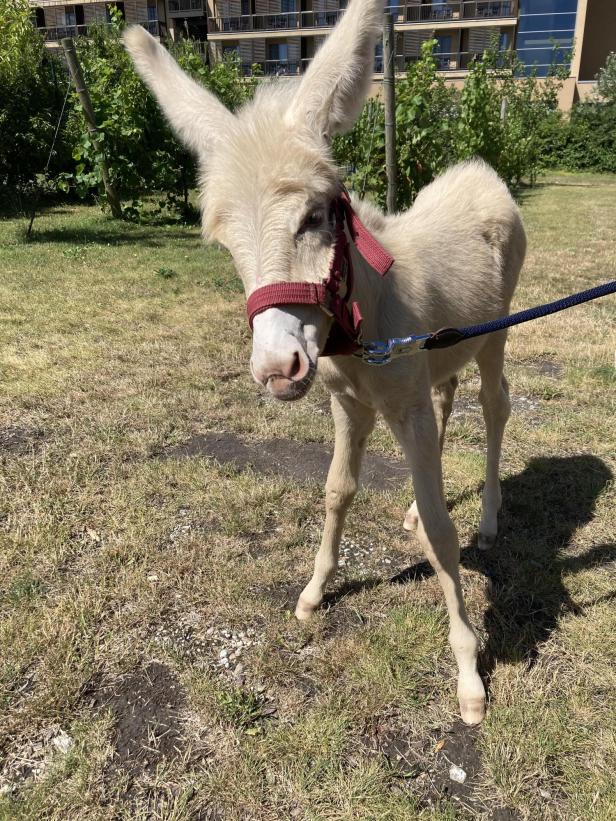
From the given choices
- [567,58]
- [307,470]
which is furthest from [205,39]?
[307,470]

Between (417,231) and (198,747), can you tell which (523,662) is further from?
(417,231)

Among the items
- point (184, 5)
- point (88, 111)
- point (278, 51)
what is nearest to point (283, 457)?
point (88, 111)

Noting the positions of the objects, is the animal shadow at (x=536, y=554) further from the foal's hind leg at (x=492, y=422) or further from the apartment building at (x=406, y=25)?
the apartment building at (x=406, y=25)

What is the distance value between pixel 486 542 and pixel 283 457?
158cm

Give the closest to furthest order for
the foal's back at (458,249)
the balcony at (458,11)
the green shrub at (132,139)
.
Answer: the foal's back at (458,249) < the green shrub at (132,139) < the balcony at (458,11)

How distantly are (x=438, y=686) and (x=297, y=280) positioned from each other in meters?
1.89

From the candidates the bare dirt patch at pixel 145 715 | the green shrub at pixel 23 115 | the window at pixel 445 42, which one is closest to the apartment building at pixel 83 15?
the window at pixel 445 42

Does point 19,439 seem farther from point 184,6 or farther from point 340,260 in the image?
point 184,6

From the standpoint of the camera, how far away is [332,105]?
1.72 meters

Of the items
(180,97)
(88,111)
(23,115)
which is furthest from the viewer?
(23,115)

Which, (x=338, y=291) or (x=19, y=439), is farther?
(x=19, y=439)

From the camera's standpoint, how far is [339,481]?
9.07 feet

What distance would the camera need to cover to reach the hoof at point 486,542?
11.0 feet

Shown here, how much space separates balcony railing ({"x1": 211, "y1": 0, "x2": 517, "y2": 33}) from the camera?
3478 centimetres
